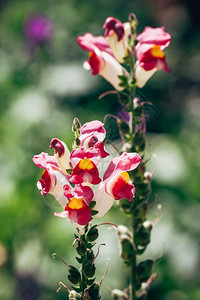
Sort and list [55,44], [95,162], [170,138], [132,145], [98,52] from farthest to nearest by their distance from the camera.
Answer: [55,44]
[170,138]
[98,52]
[132,145]
[95,162]

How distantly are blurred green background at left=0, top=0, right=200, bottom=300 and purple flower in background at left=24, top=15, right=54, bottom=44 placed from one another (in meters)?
0.02

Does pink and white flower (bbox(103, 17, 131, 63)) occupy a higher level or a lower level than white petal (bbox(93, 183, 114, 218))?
higher

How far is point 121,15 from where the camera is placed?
4523mm

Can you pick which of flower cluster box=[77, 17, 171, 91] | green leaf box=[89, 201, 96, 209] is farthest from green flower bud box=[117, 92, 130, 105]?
green leaf box=[89, 201, 96, 209]

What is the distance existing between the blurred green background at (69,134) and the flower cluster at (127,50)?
120 mm

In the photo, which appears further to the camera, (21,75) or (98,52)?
(21,75)

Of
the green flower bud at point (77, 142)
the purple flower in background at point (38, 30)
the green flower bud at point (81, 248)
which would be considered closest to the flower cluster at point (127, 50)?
the green flower bud at point (77, 142)

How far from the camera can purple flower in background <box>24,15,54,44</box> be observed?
371 centimetres

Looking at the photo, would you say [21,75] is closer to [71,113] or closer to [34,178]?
[71,113]

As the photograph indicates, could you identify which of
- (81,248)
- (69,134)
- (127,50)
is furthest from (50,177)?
(69,134)

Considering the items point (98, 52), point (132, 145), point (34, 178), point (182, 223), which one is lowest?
point (182, 223)

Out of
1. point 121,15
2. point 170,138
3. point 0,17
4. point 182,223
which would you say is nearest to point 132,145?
point 182,223

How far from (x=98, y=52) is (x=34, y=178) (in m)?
1.75

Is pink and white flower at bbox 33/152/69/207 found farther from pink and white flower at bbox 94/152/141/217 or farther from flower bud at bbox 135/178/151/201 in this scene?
flower bud at bbox 135/178/151/201
